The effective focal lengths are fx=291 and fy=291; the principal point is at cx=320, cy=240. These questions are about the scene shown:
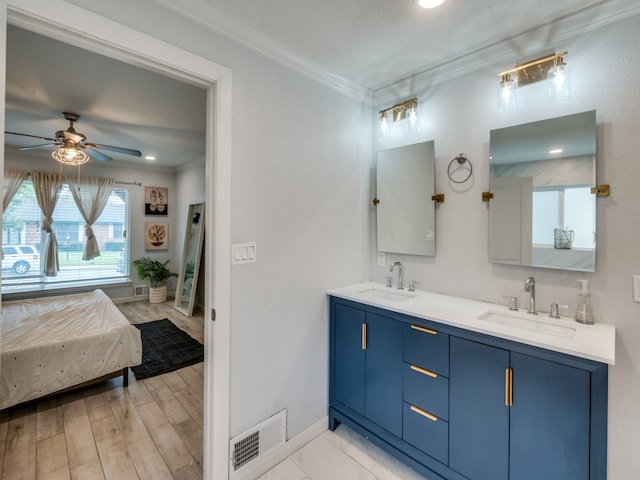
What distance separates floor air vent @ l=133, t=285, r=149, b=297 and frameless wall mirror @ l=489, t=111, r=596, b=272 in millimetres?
5804

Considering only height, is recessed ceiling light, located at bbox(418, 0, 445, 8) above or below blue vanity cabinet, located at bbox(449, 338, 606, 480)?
above

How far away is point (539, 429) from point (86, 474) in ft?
8.13

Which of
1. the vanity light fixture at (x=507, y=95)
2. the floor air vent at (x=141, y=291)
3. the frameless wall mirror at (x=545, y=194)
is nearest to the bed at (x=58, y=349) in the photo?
the floor air vent at (x=141, y=291)

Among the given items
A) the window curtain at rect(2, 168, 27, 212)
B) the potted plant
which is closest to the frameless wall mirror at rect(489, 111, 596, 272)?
the potted plant

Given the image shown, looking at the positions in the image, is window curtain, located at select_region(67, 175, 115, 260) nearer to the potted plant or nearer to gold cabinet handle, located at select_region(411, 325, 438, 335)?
the potted plant

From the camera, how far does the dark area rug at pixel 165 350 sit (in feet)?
10.1

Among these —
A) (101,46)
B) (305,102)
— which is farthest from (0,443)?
(305,102)

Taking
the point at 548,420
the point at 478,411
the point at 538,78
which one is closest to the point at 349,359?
the point at 478,411

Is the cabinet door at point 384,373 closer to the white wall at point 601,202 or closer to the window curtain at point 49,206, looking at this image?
the white wall at point 601,202

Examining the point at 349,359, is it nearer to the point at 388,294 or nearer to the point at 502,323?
the point at 388,294

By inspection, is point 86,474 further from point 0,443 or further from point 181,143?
point 181,143

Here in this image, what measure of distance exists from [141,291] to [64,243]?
1435 millimetres

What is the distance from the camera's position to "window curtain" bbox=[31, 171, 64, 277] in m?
4.37

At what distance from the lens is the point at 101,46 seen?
1235 mm
